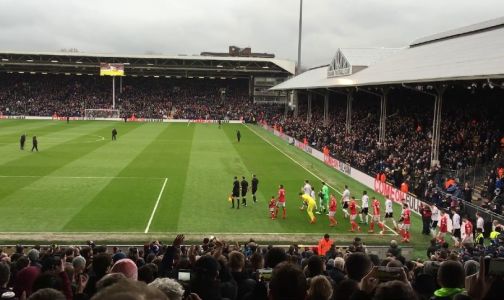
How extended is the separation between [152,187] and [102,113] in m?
61.4

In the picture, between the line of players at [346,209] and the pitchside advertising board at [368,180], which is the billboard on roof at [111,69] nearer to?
the pitchside advertising board at [368,180]

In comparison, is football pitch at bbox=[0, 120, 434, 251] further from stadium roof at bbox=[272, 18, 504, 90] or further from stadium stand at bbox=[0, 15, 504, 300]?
stadium roof at bbox=[272, 18, 504, 90]

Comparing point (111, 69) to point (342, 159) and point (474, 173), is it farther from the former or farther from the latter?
point (474, 173)

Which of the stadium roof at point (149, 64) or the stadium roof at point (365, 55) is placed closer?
the stadium roof at point (365, 55)

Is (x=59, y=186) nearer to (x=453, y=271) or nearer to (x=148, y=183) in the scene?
(x=148, y=183)

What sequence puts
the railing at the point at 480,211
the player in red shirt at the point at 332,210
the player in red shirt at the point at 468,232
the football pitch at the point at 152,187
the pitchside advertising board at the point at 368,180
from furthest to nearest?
the pitchside advertising board at the point at 368,180
the player in red shirt at the point at 332,210
the football pitch at the point at 152,187
the railing at the point at 480,211
the player in red shirt at the point at 468,232

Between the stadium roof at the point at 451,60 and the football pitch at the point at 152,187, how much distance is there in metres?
7.17

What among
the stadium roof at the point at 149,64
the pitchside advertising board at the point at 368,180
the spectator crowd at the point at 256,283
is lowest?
the pitchside advertising board at the point at 368,180

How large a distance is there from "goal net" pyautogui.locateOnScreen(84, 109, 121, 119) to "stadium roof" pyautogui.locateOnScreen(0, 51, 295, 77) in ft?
25.5

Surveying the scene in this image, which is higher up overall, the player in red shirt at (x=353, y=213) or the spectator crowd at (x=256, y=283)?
the spectator crowd at (x=256, y=283)

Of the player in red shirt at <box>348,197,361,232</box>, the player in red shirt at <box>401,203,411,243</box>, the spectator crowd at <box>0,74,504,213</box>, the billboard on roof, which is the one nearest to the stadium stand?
the spectator crowd at <box>0,74,504,213</box>

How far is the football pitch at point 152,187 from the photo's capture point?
20.9 m

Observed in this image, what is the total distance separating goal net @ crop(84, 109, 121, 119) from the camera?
85.3 meters

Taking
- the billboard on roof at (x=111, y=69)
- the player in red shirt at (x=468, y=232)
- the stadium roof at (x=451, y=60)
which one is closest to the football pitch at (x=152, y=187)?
the player in red shirt at (x=468, y=232)
